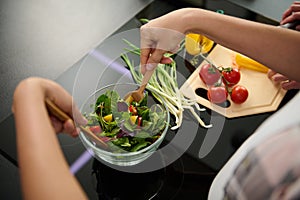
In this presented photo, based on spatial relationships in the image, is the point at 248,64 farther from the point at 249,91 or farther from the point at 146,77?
the point at 146,77

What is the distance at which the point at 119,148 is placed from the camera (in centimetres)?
97

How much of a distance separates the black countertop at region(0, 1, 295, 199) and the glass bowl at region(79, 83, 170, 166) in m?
0.04

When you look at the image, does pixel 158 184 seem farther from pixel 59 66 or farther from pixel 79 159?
pixel 59 66

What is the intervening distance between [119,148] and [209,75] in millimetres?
364

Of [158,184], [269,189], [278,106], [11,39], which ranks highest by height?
[11,39]

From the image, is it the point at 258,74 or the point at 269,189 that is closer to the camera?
the point at 269,189

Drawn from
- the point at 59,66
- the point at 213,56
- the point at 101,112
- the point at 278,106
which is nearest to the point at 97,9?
the point at 59,66

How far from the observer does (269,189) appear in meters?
0.56

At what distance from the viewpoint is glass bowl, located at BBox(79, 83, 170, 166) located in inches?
37.6

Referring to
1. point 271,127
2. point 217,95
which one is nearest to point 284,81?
point 217,95

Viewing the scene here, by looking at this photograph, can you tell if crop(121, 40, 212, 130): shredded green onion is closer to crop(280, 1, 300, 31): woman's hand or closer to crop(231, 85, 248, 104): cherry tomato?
crop(231, 85, 248, 104): cherry tomato

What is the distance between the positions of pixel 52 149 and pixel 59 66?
67cm

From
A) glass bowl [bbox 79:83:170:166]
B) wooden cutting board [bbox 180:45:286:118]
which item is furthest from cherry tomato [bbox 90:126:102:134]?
wooden cutting board [bbox 180:45:286:118]

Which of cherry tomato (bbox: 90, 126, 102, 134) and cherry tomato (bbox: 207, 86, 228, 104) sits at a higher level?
cherry tomato (bbox: 90, 126, 102, 134)
